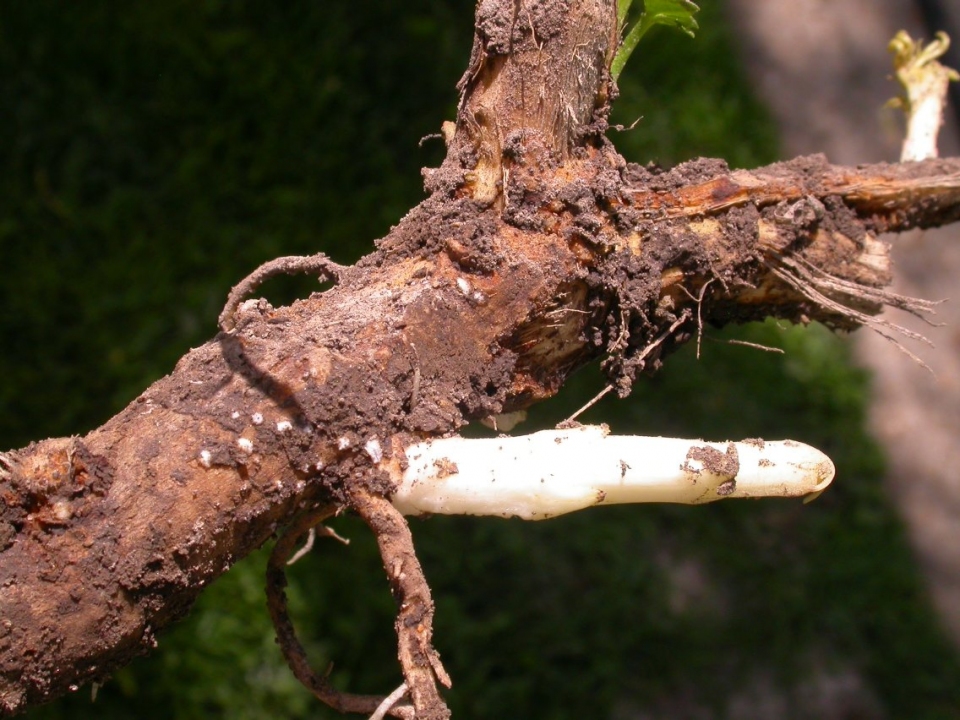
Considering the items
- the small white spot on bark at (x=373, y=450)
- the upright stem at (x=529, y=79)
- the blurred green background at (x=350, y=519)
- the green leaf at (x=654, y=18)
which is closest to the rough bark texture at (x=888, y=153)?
the blurred green background at (x=350, y=519)

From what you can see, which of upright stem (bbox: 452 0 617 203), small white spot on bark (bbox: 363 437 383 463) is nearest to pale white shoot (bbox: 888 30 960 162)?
upright stem (bbox: 452 0 617 203)

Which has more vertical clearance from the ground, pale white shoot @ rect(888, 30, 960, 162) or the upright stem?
pale white shoot @ rect(888, 30, 960, 162)

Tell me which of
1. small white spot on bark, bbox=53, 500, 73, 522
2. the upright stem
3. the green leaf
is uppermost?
the green leaf

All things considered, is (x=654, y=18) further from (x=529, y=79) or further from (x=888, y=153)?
(x=888, y=153)

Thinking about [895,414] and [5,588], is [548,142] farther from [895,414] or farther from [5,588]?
[895,414]

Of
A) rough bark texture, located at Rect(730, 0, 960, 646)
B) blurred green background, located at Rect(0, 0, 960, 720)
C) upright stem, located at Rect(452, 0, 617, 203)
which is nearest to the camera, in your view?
upright stem, located at Rect(452, 0, 617, 203)

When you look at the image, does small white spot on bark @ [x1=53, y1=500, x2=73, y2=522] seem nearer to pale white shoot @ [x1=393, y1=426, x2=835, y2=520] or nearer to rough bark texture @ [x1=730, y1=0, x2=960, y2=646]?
pale white shoot @ [x1=393, y1=426, x2=835, y2=520]

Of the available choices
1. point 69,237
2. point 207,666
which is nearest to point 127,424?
point 207,666
